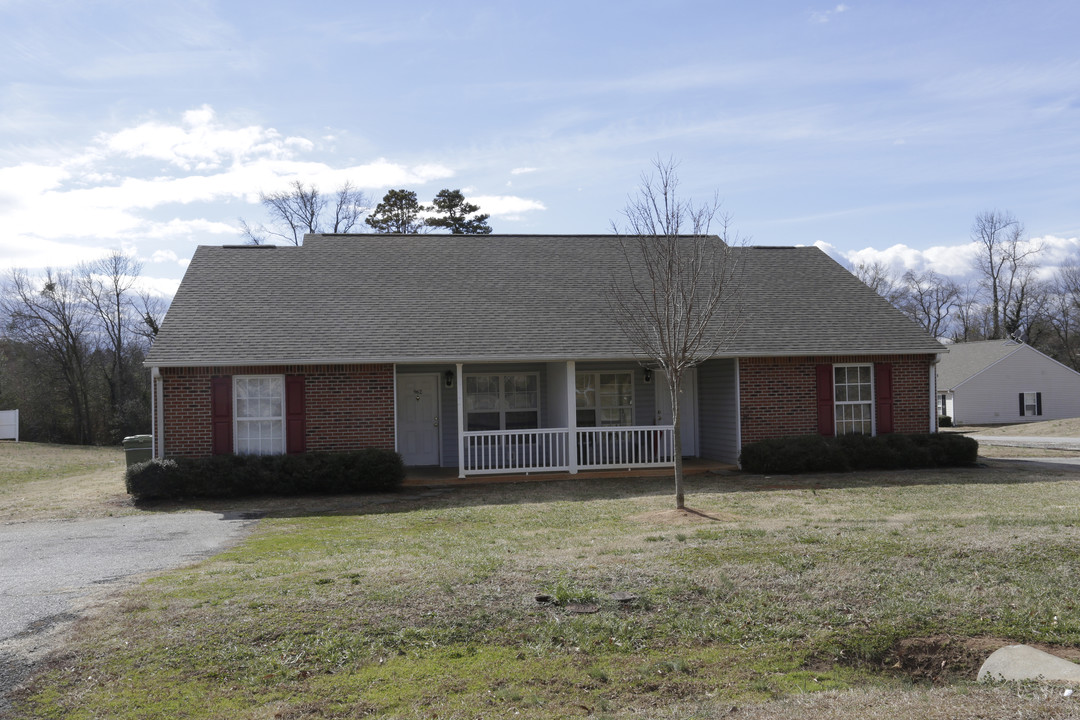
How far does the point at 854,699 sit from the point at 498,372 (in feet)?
48.1

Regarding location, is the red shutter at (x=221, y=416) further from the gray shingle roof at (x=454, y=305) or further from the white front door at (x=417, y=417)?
the white front door at (x=417, y=417)

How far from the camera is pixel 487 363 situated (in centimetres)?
1892

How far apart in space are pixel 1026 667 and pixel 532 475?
12425mm

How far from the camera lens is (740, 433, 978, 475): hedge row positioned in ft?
54.4

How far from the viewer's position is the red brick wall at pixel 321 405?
15758 mm

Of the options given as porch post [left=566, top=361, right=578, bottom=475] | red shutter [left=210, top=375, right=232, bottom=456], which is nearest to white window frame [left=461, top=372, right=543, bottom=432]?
porch post [left=566, top=361, right=578, bottom=475]

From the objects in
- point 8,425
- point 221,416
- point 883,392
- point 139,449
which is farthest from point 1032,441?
point 8,425

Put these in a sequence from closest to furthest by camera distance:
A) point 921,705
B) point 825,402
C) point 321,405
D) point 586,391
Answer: point 921,705
point 321,405
point 825,402
point 586,391

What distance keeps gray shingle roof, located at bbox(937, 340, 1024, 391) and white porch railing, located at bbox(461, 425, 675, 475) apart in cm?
3023

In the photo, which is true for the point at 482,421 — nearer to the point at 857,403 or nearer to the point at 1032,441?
the point at 857,403

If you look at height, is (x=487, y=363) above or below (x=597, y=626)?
above

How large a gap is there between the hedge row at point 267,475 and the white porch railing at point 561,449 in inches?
77.2

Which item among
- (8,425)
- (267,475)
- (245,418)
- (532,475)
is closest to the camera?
(267,475)

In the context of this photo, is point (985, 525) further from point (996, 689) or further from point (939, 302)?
point (939, 302)
